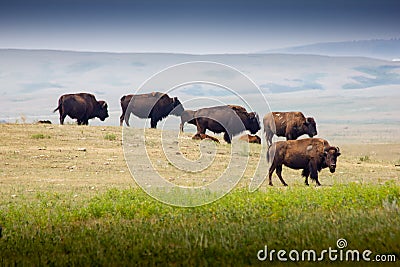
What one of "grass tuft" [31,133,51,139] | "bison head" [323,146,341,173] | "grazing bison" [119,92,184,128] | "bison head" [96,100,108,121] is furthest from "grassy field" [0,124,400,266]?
"bison head" [96,100,108,121]

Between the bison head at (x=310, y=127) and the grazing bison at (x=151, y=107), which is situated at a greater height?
→ the grazing bison at (x=151, y=107)

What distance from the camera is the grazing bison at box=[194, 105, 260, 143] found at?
32.5 meters

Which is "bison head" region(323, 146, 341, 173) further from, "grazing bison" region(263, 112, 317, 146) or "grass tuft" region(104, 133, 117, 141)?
"grass tuft" region(104, 133, 117, 141)

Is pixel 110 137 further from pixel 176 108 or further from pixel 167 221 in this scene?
pixel 167 221

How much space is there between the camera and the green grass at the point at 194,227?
29.3 ft

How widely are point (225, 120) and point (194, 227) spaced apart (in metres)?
22.6

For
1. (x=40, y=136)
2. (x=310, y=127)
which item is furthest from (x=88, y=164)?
(x=310, y=127)

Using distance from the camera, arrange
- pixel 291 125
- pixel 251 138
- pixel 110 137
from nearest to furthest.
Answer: pixel 110 137, pixel 291 125, pixel 251 138

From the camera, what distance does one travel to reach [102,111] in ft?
137

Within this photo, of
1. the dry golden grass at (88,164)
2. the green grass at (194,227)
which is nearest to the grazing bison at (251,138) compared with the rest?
the dry golden grass at (88,164)

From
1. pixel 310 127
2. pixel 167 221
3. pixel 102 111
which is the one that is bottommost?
pixel 167 221

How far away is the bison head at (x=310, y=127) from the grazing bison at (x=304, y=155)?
34.4ft

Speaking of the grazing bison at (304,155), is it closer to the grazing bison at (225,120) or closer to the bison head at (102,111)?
the grazing bison at (225,120)

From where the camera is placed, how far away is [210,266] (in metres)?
8.44
